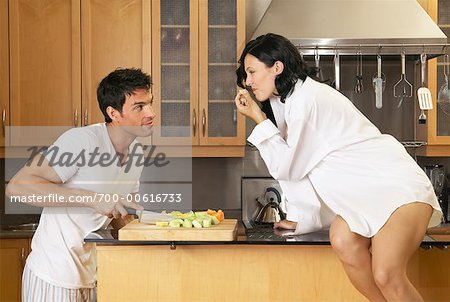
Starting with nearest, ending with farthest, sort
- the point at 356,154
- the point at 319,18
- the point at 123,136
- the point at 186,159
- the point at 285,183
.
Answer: the point at 356,154
the point at 285,183
the point at 123,136
the point at 319,18
the point at 186,159

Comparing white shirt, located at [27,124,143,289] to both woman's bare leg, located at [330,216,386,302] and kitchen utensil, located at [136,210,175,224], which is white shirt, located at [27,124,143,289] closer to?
kitchen utensil, located at [136,210,175,224]

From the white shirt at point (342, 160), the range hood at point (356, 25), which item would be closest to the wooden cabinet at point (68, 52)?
the range hood at point (356, 25)

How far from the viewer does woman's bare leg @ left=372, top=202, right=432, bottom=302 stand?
7.02 ft

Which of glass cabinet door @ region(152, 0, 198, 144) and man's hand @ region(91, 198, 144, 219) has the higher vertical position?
glass cabinet door @ region(152, 0, 198, 144)

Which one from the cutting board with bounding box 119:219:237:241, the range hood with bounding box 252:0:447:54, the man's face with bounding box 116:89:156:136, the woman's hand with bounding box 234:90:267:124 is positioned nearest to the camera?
the cutting board with bounding box 119:219:237:241

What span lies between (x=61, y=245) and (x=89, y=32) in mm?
1791

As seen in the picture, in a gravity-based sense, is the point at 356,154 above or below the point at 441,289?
above

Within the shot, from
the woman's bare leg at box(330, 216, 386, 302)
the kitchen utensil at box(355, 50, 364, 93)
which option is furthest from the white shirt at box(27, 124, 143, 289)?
the kitchen utensil at box(355, 50, 364, 93)

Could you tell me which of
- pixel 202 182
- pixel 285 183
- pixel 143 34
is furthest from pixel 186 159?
pixel 285 183

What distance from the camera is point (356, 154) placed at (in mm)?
2258

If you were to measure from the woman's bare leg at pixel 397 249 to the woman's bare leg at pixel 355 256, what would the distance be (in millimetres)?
38

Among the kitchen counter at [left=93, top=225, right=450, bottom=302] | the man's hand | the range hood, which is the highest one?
the range hood

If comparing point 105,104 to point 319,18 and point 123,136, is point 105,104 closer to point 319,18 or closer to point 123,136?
point 123,136

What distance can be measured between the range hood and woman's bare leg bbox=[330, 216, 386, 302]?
61.8 inches
